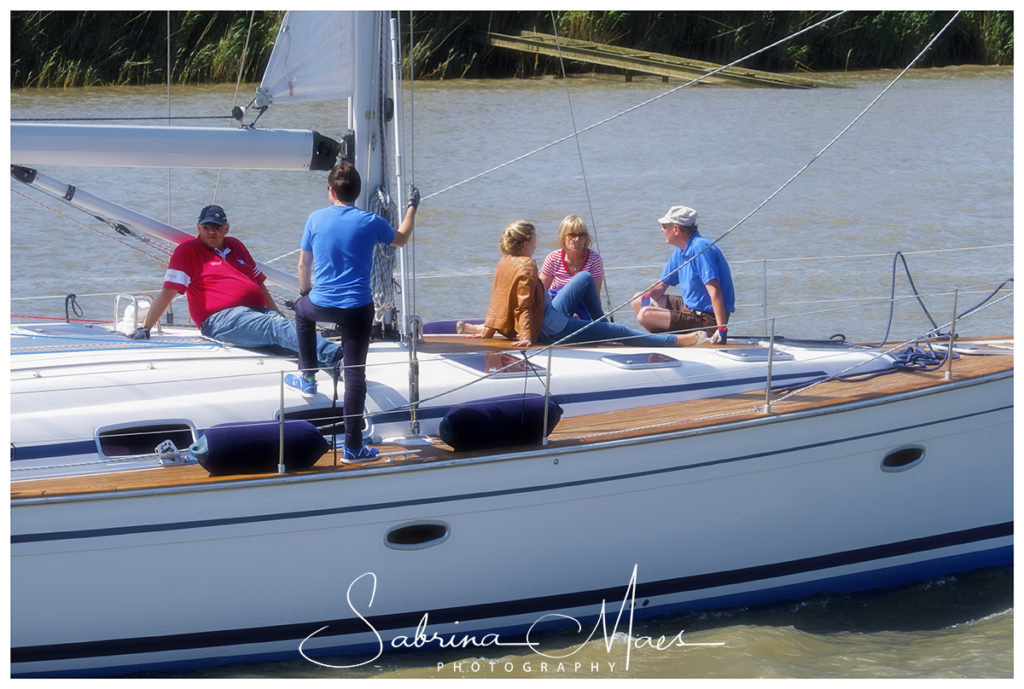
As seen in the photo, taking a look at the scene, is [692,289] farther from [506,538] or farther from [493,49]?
[493,49]

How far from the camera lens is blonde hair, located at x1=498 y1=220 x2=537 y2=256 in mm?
6129

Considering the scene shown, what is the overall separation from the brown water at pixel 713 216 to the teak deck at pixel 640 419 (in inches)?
27.5

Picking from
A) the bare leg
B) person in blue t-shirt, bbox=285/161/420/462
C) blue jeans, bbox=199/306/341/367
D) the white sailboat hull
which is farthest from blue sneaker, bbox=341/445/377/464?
the bare leg

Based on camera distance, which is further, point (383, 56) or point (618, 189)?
point (618, 189)

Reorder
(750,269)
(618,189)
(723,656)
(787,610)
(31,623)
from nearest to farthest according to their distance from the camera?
1. (31,623)
2. (723,656)
3. (787,610)
4. (750,269)
5. (618,189)

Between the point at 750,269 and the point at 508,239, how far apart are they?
6728 millimetres

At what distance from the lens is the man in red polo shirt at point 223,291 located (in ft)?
19.4

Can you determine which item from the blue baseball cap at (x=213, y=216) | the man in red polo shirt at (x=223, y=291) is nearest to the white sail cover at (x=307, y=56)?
the blue baseball cap at (x=213, y=216)

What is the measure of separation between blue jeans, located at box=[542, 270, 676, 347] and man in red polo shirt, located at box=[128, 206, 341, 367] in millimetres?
1188

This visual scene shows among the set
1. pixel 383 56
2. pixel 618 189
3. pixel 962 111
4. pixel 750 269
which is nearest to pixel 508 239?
pixel 383 56

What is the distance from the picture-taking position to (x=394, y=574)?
5.36 m

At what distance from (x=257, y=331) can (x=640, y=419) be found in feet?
6.22

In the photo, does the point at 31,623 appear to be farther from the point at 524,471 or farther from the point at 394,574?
the point at 524,471

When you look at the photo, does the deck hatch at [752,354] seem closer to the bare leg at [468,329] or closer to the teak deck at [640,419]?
the teak deck at [640,419]
